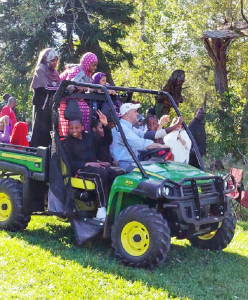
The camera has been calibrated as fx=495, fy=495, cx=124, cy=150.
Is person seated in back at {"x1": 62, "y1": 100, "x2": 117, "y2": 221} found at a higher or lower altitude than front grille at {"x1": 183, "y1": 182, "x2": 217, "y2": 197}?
higher

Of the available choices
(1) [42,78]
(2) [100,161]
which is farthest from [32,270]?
(1) [42,78]

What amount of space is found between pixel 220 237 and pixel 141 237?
1.40 m

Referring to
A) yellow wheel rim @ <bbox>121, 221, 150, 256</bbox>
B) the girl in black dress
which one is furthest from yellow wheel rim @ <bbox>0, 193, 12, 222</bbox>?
yellow wheel rim @ <bbox>121, 221, 150, 256</bbox>

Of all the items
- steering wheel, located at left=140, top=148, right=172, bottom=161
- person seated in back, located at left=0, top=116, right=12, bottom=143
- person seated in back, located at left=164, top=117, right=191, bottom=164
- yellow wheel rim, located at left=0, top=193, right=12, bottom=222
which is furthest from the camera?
person seated in back, located at left=0, top=116, right=12, bottom=143

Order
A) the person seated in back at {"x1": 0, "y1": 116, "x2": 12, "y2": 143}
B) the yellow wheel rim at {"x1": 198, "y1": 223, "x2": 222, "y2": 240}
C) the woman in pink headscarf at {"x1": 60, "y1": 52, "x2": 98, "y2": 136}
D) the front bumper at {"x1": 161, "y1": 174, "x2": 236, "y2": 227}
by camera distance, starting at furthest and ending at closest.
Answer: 1. the person seated in back at {"x1": 0, "y1": 116, "x2": 12, "y2": 143}
2. the woman in pink headscarf at {"x1": 60, "y1": 52, "x2": 98, "y2": 136}
3. the yellow wheel rim at {"x1": 198, "y1": 223, "x2": 222, "y2": 240}
4. the front bumper at {"x1": 161, "y1": 174, "x2": 236, "y2": 227}

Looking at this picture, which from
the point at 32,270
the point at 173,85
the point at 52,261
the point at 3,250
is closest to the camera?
the point at 32,270

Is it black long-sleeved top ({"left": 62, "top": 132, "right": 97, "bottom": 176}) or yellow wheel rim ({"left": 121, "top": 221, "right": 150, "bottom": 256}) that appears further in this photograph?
black long-sleeved top ({"left": 62, "top": 132, "right": 97, "bottom": 176})

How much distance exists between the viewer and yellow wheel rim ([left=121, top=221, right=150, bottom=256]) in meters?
5.46

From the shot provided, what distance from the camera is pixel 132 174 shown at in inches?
227

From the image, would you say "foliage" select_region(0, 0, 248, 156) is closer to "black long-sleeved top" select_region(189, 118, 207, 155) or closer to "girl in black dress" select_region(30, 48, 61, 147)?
"black long-sleeved top" select_region(189, 118, 207, 155)

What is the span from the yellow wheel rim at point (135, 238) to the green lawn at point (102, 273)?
227 mm

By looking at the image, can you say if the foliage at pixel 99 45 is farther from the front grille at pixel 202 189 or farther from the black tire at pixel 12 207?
the front grille at pixel 202 189

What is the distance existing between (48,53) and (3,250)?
290 cm

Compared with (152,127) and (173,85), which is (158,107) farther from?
(152,127)
